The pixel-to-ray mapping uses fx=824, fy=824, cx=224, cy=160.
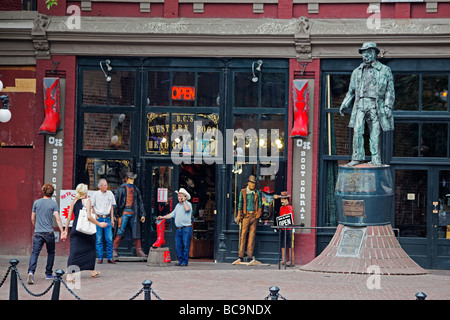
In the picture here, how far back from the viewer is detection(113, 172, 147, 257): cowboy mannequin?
68.0 feet

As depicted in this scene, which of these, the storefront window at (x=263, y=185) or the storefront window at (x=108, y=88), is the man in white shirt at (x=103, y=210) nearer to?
the storefront window at (x=108, y=88)

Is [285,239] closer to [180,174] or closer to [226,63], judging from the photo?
[180,174]

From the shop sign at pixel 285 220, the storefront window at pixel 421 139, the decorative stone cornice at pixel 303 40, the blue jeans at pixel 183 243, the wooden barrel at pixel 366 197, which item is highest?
the decorative stone cornice at pixel 303 40

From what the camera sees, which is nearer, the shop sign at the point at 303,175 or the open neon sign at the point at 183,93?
the shop sign at the point at 303,175

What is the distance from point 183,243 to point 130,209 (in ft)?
6.40

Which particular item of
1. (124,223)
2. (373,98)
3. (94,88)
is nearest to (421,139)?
(373,98)

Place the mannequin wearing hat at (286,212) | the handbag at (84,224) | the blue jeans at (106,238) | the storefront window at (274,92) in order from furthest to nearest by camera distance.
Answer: the storefront window at (274,92) < the mannequin wearing hat at (286,212) < the blue jeans at (106,238) < the handbag at (84,224)

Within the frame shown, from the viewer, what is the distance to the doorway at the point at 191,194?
21.5m

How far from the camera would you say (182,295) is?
45.1 ft

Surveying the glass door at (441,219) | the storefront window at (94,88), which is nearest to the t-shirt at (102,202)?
the storefront window at (94,88)

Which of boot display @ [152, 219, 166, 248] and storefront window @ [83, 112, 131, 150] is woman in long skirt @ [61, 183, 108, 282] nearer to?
boot display @ [152, 219, 166, 248]

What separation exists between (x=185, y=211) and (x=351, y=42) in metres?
6.00

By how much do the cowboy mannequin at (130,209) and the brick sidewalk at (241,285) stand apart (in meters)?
2.70

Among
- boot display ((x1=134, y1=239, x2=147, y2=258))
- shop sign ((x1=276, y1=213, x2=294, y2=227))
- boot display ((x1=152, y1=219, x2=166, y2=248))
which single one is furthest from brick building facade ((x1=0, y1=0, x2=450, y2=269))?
boot display ((x1=152, y1=219, x2=166, y2=248))
